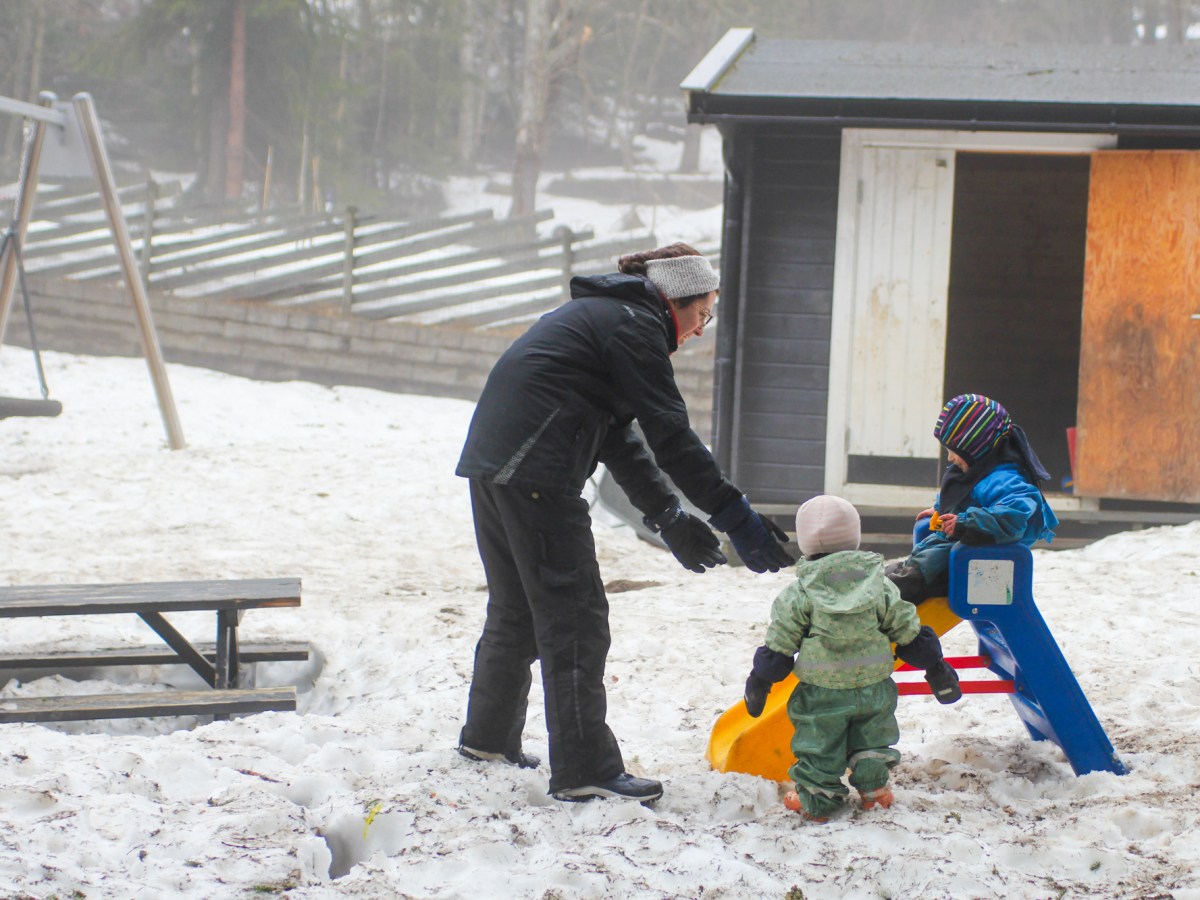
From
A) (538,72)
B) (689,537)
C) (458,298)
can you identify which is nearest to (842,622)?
(689,537)

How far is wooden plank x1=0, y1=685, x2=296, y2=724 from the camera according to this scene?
4.27 meters

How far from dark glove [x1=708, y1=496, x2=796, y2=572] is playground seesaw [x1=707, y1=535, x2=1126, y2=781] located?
51 centimetres

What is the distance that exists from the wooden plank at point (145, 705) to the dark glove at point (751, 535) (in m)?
2.01

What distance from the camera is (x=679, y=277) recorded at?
341 cm

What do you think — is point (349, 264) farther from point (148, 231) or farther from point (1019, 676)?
point (1019, 676)

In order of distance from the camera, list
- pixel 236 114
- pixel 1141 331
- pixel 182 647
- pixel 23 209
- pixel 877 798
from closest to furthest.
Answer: pixel 877 798, pixel 182 647, pixel 1141 331, pixel 23 209, pixel 236 114

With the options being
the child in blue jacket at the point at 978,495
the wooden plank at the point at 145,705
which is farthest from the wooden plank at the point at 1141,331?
the wooden plank at the point at 145,705

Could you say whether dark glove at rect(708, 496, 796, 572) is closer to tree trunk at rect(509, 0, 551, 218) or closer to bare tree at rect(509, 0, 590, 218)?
tree trunk at rect(509, 0, 551, 218)

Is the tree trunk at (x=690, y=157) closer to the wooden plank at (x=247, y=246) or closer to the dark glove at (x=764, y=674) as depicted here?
the wooden plank at (x=247, y=246)

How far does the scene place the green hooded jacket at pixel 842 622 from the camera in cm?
317

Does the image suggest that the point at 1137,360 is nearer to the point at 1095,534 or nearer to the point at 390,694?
the point at 1095,534

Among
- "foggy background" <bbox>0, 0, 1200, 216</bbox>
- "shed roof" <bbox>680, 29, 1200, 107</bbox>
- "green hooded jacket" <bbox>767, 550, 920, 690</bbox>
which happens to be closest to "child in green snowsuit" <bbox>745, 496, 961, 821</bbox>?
"green hooded jacket" <bbox>767, 550, 920, 690</bbox>

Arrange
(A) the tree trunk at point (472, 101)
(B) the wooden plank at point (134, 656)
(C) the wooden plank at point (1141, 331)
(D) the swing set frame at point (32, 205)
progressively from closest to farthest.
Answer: (B) the wooden plank at point (134, 656), (C) the wooden plank at point (1141, 331), (D) the swing set frame at point (32, 205), (A) the tree trunk at point (472, 101)

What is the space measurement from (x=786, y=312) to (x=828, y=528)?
480 cm
